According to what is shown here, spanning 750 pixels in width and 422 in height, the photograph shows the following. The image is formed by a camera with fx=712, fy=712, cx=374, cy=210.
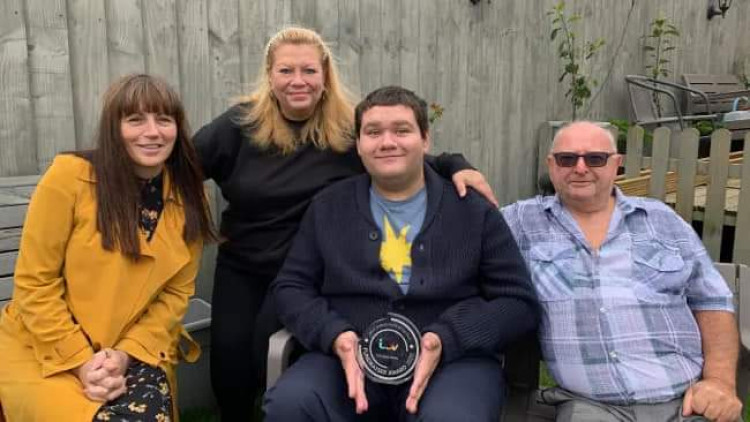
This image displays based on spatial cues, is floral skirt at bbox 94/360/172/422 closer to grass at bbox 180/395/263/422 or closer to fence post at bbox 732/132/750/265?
grass at bbox 180/395/263/422

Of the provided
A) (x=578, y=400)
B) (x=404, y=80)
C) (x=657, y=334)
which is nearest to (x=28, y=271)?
(x=578, y=400)

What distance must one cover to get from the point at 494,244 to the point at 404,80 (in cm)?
239

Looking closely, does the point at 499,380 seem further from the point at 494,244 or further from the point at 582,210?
the point at 582,210

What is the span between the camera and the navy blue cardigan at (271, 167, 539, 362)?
2.23 meters

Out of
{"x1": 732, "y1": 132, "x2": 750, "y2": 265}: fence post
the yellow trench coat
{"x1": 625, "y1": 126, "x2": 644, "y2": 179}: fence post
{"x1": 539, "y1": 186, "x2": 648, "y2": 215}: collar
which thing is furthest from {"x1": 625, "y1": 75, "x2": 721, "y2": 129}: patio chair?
the yellow trench coat

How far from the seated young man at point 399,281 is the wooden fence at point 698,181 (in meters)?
2.57

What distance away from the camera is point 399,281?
231 centimetres

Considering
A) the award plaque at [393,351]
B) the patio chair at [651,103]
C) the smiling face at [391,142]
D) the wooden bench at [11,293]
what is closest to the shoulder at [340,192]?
the smiling face at [391,142]

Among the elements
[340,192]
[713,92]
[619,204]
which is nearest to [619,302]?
[619,204]

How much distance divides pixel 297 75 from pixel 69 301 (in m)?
1.12

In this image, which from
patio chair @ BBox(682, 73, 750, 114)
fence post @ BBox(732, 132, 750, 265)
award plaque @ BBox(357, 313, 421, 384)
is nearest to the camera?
award plaque @ BBox(357, 313, 421, 384)

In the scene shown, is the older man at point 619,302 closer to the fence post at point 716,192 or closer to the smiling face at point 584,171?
the smiling face at point 584,171

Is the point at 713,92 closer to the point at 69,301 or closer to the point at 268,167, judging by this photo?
the point at 268,167

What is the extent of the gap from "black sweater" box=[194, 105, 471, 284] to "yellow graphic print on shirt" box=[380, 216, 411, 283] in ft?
1.48
